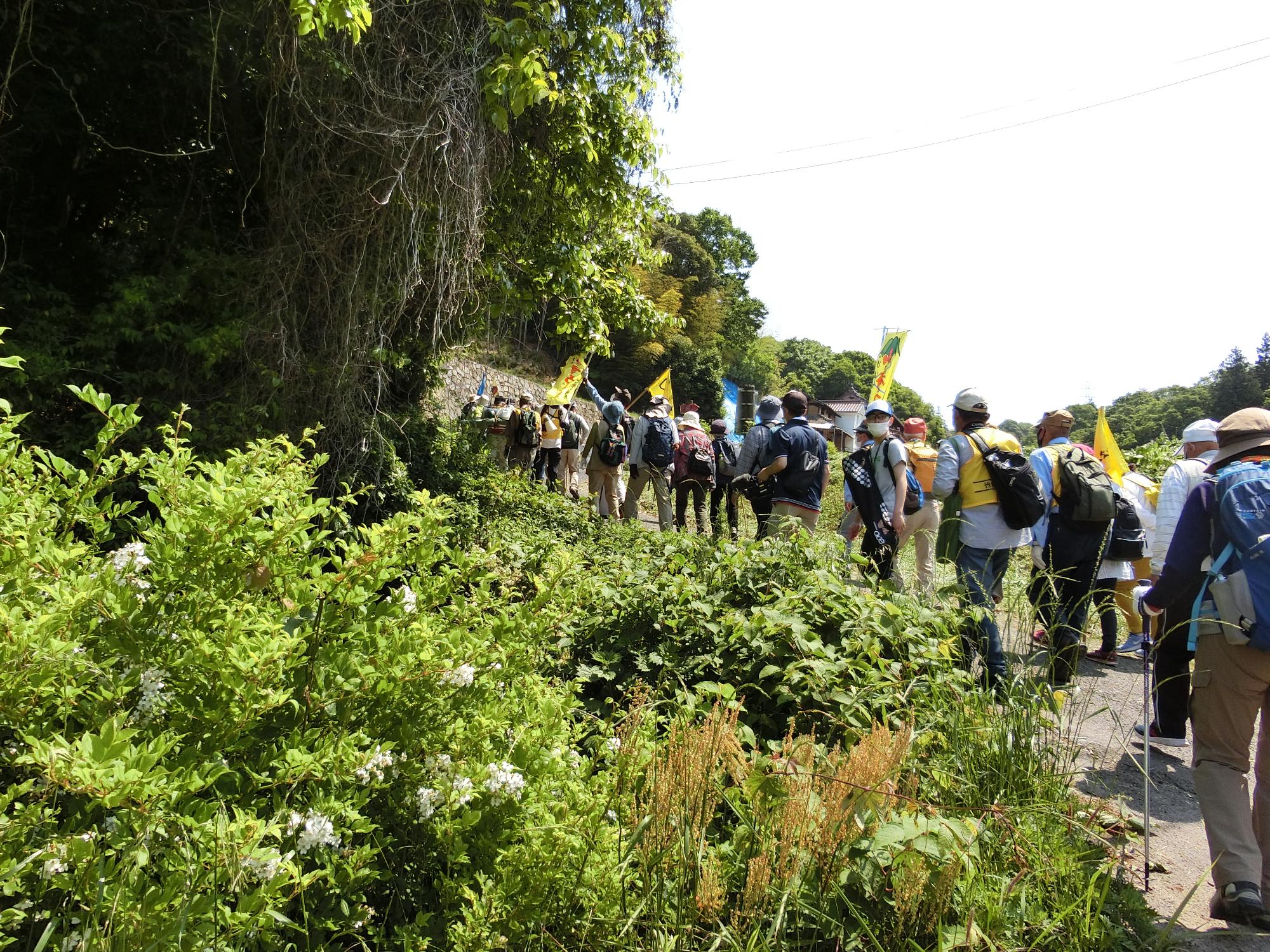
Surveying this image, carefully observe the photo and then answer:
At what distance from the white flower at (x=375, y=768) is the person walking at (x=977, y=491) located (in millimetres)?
4049

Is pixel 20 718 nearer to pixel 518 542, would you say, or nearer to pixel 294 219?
pixel 518 542

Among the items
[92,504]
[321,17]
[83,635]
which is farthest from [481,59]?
[83,635]

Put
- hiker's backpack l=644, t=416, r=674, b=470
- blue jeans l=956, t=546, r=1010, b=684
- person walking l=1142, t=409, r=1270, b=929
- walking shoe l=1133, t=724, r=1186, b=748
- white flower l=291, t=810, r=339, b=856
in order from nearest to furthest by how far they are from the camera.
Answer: white flower l=291, t=810, r=339, b=856
person walking l=1142, t=409, r=1270, b=929
blue jeans l=956, t=546, r=1010, b=684
walking shoe l=1133, t=724, r=1186, b=748
hiker's backpack l=644, t=416, r=674, b=470

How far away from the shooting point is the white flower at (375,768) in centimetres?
171

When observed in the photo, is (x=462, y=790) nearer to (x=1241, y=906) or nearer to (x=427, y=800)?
(x=427, y=800)

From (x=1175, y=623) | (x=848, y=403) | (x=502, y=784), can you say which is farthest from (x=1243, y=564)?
(x=848, y=403)

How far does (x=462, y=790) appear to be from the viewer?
5.91 feet

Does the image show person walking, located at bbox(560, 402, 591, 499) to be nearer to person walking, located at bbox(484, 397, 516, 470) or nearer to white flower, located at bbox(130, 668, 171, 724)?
person walking, located at bbox(484, 397, 516, 470)

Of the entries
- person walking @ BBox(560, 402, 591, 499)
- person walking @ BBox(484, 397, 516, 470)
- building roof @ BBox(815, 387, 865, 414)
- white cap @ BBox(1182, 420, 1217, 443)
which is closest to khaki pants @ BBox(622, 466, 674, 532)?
person walking @ BBox(560, 402, 591, 499)

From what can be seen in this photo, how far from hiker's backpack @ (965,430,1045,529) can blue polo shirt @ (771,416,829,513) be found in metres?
2.04

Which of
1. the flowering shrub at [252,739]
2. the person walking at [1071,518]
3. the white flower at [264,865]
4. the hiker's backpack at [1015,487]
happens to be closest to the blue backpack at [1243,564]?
the hiker's backpack at [1015,487]

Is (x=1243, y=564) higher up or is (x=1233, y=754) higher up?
(x=1243, y=564)

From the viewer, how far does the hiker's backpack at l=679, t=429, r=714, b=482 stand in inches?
394

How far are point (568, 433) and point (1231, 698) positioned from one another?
10.9m
